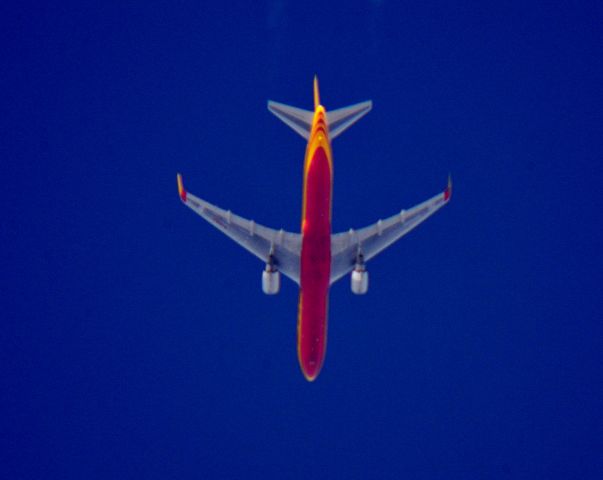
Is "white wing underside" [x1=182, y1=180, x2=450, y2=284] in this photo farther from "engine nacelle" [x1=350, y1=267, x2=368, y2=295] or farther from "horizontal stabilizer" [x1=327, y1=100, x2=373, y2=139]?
"horizontal stabilizer" [x1=327, y1=100, x2=373, y2=139]

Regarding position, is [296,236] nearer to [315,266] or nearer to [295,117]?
[315,266]

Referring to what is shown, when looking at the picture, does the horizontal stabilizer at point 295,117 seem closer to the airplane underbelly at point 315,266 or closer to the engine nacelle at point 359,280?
the airplane underbelly at point 315,266

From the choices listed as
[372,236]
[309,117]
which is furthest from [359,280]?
[309,117]

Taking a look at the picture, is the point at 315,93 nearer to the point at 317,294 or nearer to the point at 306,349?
the point at 317,294

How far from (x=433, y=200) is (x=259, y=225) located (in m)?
11.0

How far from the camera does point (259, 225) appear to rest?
56094 millimetres

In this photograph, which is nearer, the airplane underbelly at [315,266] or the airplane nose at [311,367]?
the airplane underbelly at [315,266]

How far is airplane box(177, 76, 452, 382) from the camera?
174 ft

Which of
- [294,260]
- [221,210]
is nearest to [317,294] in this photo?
[294,260]

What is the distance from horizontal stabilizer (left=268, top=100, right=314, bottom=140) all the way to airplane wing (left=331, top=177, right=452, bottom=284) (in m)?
7.14

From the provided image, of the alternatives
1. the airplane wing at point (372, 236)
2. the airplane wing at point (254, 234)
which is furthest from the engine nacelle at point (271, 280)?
the airplane wing at point (372, 236)

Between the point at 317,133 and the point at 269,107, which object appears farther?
the point at 269,107

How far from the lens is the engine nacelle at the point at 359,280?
5438 cm

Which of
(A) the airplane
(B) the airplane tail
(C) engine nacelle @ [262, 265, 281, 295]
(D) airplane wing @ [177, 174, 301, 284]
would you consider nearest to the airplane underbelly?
(A) the airplane
